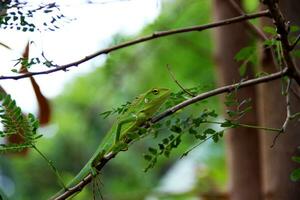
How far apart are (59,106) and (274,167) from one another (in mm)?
3112

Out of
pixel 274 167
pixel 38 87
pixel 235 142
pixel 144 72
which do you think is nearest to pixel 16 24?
pixel 38 87

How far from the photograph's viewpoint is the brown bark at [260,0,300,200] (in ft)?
3.64

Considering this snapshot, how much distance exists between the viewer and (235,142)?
5.41ft

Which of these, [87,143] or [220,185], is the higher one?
[220,185]

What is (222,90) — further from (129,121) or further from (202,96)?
(129,121)

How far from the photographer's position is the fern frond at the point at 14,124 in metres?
0.82

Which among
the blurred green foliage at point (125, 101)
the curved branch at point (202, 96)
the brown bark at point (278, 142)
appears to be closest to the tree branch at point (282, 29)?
the curved branch at point (202, 96)

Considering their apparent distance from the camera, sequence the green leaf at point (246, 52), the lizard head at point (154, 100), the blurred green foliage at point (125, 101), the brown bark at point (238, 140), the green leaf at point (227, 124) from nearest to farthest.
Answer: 1. the green leaf at point (227, 124)
2. the lizard head at point (154, 100)
3. the green leaf at point (246, 52)
4. the brown bark at point (238, 140)
5. the blurred green foliage at point (125, 101)

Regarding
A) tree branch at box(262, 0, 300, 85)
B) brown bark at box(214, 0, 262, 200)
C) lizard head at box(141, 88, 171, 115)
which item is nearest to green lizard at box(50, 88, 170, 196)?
lizard head at box(141, 88, 171, 115)

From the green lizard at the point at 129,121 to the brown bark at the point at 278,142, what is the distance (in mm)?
269

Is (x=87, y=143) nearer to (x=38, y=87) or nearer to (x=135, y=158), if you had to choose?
(x=135, y=158)

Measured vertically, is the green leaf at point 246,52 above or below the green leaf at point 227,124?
below

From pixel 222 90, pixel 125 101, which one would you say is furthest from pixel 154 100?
pixel 125 101

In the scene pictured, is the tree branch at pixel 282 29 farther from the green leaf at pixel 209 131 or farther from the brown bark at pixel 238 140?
the brown bark at pixel 238 140
